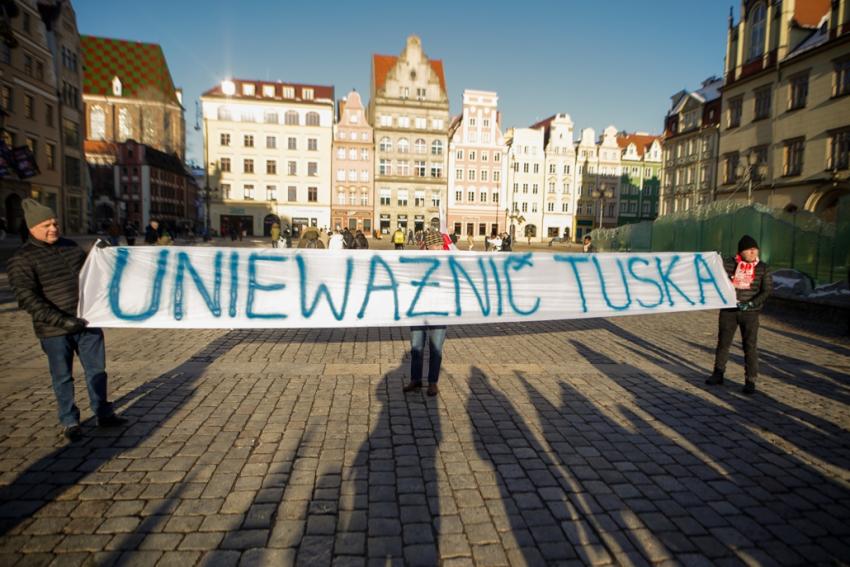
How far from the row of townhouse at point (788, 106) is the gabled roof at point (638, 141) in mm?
44386

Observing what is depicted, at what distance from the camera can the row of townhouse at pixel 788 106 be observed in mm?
27234

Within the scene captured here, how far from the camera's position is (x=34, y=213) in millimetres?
4082

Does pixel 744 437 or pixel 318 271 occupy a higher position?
pixel 318 271

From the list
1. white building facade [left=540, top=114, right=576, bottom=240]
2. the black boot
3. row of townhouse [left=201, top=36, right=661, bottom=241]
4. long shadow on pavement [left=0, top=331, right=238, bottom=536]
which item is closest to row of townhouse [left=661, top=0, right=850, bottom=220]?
the black boot

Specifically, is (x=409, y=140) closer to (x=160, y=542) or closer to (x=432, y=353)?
(x=432, y=353)

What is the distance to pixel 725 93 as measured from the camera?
121 ft

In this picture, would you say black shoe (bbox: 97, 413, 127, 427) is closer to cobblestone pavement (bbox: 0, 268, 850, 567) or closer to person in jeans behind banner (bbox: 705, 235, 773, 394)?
cobblestone pavement (bbox: 0, 268, 850, 567)

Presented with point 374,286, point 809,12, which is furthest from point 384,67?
point 374,286

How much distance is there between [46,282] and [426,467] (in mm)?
3523

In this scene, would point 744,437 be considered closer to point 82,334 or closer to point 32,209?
point 82,334

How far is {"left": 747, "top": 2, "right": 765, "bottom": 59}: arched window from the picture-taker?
33.2m

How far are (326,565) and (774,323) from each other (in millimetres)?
11845

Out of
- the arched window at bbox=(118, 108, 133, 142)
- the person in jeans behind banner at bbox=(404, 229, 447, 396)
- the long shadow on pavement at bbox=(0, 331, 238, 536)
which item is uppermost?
the arched window at bbox=(118, 108, 133, 142)

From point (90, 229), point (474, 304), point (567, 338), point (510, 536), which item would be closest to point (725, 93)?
point (567, 338)
